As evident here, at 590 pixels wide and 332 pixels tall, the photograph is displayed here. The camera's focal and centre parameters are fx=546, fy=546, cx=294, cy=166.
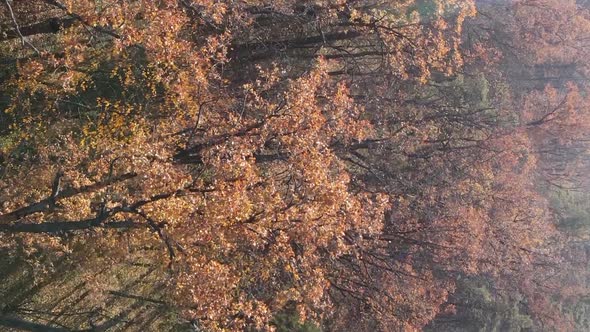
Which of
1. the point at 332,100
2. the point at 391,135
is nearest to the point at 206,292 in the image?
the point at 332,100

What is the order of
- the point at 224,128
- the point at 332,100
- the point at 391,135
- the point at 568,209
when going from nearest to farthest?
the point at 224,128, the point at 332,100, the point at 391,135, the point at 568,209

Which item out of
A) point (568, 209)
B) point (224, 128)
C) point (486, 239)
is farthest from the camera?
point (568, 209)

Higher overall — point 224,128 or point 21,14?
point 21,14

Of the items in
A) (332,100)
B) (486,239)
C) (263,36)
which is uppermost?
(263,36)

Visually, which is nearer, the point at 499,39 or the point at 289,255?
the point at 289,255

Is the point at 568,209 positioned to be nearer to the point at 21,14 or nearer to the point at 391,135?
the point at 391,135

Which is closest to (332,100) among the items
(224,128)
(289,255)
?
(224,128)
